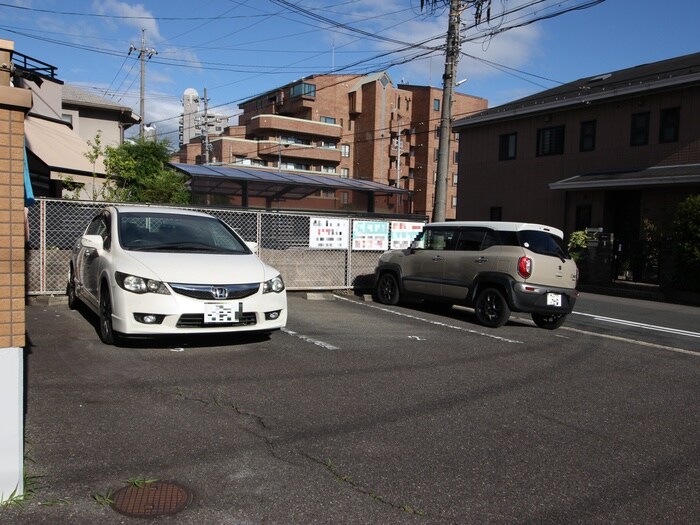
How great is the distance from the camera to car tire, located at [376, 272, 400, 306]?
1050 centimetres

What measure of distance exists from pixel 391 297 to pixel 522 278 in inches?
119

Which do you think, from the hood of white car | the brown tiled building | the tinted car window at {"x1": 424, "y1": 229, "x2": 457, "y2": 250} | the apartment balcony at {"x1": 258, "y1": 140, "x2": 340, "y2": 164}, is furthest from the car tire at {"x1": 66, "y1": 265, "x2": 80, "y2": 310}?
the apartment balcony at {"x1": 258, "y1": 140, "x2": 340, "y2": 164}

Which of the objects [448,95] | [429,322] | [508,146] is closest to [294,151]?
[508,146]

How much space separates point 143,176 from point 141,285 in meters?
18.9

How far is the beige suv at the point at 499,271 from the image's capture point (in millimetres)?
8227

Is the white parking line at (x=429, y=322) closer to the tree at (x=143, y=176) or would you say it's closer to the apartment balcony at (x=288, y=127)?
the tree at (x=143, y=176)

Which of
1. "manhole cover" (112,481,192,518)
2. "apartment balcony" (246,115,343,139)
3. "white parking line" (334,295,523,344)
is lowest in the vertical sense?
"manhole cover" (112,481,192,518)

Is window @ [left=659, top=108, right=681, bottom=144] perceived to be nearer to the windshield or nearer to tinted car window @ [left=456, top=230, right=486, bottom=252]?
tinted car window @ [left=456, top=230, right=486, bottom=252]

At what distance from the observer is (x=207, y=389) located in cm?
479

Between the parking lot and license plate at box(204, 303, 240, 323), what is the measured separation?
16.4 inches

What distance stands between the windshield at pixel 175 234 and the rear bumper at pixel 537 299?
396cm

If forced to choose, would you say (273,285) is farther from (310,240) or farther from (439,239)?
(310,240)

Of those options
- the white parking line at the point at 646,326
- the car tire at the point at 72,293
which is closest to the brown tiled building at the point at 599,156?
the white parking line at the point at 646,326

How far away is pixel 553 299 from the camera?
834cm
